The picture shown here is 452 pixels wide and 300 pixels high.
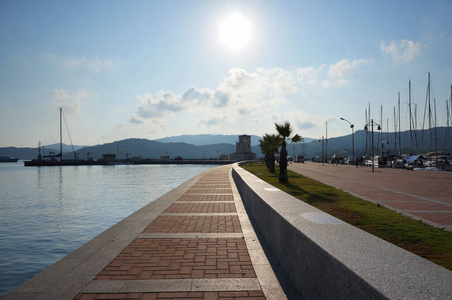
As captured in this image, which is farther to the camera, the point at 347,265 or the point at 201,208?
the point at 201,208

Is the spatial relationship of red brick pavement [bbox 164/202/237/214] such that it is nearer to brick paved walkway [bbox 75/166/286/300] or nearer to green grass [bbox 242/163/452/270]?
brick paved walkway [bbox 75/166/286/300]

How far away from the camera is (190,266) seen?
15.4 ft

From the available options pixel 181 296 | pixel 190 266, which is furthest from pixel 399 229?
pixel 181 296

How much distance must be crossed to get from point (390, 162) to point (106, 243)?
50.4m

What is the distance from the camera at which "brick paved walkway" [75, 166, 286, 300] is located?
3797mm

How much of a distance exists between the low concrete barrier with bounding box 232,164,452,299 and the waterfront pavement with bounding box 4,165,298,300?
1.68ft

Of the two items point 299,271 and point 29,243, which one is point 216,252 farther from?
point 29,243

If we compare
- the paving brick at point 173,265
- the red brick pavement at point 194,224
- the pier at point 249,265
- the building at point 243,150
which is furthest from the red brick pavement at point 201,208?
the building at point 243,150

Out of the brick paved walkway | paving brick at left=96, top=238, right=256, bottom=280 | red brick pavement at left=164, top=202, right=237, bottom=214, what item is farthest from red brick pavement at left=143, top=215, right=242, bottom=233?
paving brick at left=96, top=238, right=256, bottom=280

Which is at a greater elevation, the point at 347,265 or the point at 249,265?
the point at 347,265

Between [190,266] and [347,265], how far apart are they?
2830 millimetres

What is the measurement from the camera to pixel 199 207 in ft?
33.4

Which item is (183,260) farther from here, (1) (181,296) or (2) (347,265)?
(2) (347,265)

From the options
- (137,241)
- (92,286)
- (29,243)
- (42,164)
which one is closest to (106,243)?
(137,241)
